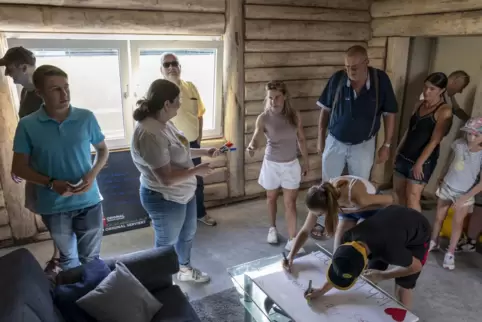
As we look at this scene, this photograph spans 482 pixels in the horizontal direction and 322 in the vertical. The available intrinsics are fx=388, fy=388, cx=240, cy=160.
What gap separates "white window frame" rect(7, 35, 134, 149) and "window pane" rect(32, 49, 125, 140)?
4cm

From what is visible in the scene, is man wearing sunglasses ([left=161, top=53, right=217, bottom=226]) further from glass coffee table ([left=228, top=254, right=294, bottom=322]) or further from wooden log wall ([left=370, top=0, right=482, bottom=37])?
wooden log wall ([left=370, top=0, right=482, bottom=37])

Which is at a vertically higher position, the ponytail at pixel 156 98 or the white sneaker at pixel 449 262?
the ponytail at pixel 156 98

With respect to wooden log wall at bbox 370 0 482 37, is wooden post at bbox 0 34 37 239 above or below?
below

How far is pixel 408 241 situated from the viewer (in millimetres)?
2135

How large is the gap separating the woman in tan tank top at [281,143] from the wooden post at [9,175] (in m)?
2.01

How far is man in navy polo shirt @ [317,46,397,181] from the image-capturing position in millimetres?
3246

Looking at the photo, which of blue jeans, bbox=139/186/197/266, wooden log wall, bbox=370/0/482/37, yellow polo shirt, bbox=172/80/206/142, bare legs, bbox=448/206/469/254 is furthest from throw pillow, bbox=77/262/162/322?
wooden log wall, bbox=370/0/482/37

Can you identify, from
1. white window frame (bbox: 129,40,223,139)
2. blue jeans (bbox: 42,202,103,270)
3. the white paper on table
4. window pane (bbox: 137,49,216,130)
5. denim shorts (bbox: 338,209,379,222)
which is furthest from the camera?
window pane (bbox: 137,49,216,130)

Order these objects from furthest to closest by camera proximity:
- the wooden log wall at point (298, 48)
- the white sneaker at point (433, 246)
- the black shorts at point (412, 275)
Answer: the wooden log wall at point (298, 48)
the white sneaker at point (433, 246)
the black shorts at point (412, 275)

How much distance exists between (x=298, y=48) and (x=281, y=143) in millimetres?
1544

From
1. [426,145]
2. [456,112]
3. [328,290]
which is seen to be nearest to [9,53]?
[328,290]

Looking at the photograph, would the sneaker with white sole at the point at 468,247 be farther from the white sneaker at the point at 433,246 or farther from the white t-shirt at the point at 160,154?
the white t-shirt at the point at 160,154

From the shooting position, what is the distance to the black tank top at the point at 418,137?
3.22 metres

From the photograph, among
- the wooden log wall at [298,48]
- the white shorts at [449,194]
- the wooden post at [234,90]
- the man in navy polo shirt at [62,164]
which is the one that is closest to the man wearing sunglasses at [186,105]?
the wooden post at [234,90]
